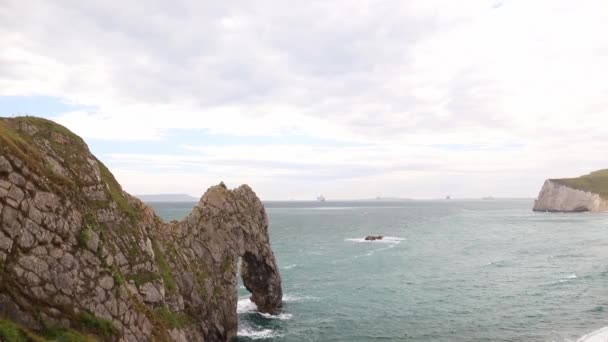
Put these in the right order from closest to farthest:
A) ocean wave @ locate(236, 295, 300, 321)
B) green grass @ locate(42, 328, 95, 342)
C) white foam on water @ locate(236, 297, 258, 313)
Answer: green grass @ locate(42, 328, 95, 342) → ocean wave @ locate(236, 295, 300, 321) → white foam on water @ locate(236, 297, 258, 313)

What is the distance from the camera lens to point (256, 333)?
5238 cm

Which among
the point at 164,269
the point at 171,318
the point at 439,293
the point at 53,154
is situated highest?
the point at 53,154

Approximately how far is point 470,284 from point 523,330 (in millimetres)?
25427

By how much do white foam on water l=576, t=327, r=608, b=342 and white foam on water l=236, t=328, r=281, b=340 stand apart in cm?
3336

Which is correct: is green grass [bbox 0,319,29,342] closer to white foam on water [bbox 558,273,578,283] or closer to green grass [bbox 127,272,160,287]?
green grass [bbox 127,272,160,287]

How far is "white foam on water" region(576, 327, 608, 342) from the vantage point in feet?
145

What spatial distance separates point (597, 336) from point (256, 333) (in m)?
37.6

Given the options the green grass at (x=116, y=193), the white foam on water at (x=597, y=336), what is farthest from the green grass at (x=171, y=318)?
the white foam on water at (x=597, y=336)

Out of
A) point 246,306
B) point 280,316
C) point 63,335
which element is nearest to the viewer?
point 63,335

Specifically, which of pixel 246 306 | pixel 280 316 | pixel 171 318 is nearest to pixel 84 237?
pixel 171 318

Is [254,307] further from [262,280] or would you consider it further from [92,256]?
[92,256]

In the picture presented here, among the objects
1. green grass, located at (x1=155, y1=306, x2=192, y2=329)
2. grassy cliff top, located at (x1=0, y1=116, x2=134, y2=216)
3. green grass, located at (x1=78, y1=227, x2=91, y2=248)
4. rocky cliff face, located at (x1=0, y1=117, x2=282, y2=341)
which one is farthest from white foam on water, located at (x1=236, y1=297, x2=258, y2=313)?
green grass, located at (x1=78, y1=227, x2=91, y2=248)

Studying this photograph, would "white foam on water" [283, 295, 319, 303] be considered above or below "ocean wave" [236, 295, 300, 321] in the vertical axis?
above

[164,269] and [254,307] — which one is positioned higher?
[164,269]
